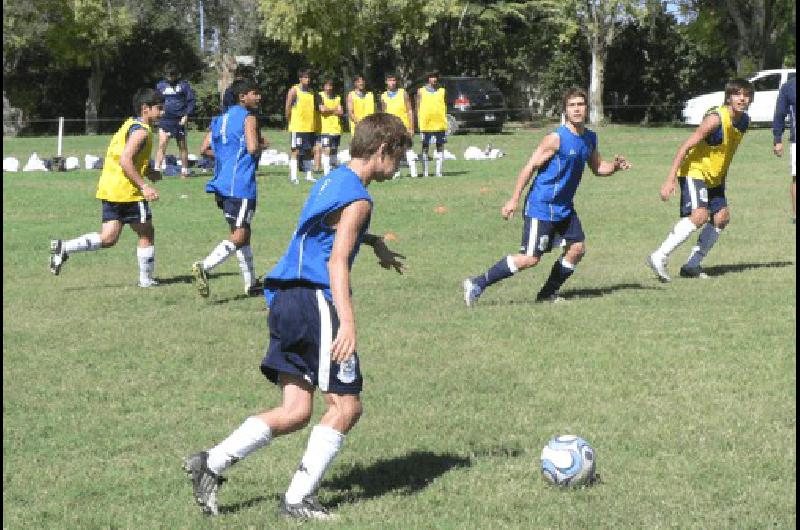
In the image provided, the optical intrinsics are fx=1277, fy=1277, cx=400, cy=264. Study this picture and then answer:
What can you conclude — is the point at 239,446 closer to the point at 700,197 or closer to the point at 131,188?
the point at 131,188

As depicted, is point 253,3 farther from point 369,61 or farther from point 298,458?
point 298,458

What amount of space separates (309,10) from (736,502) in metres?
38.4

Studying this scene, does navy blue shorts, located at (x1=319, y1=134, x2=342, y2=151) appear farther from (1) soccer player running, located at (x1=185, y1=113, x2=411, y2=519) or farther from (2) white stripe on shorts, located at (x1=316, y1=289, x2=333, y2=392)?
(2) white stripe on shorts, located at (x1=316, y1=289, x2=333, y2=392)

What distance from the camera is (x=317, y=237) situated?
5535 millimetres

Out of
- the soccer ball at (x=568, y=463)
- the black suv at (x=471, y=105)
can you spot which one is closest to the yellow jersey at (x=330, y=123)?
the black suv at (x=471, y=105)

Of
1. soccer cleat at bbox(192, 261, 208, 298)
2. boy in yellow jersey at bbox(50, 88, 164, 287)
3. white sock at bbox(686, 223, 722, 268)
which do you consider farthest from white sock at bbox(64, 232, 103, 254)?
white sock at bbox(686, 223, 722, 268)

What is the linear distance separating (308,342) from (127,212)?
23.9 ft

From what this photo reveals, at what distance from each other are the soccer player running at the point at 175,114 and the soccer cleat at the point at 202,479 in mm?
18875

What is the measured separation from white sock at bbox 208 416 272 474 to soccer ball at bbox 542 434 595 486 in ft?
4.48

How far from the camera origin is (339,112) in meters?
23.2

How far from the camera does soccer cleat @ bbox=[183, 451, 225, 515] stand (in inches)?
A: 216

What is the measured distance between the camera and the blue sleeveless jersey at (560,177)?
1065 centimetres

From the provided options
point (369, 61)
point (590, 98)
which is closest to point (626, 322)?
point (590, 98)

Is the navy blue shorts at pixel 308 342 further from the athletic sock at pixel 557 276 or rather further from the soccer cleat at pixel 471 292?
the athletic sock at pixel 557 276
